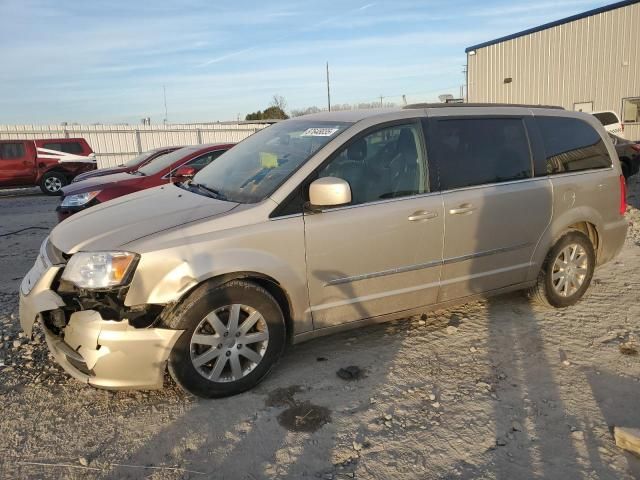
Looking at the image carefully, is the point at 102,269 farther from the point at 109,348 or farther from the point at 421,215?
the point at 421,215

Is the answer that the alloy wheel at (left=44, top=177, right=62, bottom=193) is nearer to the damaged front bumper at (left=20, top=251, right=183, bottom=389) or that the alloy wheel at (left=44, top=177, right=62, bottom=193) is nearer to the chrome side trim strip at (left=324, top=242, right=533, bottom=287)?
the damaged front bumper at (left=20, top=251, right=183, bottom=389)

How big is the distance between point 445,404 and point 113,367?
1990 mm

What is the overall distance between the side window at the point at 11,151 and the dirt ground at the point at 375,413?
13.1 meters

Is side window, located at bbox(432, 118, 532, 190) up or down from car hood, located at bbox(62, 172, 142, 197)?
up

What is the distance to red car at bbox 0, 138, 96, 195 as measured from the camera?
1527cm

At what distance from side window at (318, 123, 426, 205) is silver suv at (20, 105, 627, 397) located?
0.01 m

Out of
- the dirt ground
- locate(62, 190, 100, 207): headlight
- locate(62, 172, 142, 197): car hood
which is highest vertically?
locate(62, 172, 142, 197): car hood

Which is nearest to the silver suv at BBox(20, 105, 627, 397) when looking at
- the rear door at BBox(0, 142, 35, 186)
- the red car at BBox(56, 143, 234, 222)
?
the red car at BBox(56, 143, 234, 222)

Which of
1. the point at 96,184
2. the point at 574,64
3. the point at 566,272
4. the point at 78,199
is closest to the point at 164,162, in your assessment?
the point at 96,184

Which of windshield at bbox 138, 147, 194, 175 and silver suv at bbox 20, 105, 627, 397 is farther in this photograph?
windshield at bbox 138, 147, 194, 175

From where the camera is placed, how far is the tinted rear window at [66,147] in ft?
51.6

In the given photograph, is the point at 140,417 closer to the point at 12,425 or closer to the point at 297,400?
the point at 12,425

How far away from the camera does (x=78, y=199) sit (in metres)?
6.84

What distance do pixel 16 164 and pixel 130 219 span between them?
570 inches
